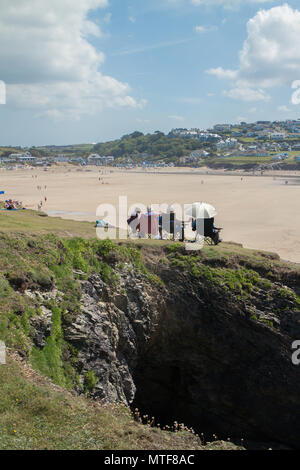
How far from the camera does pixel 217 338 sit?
48.7ft

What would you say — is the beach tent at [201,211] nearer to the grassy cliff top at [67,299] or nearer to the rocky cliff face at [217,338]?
the grassy cliff top at [67,299]

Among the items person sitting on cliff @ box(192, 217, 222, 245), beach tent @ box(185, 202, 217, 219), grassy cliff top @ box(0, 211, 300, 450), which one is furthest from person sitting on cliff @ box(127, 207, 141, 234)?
person sitting on cliff @ box(192, 217, 222, 245)

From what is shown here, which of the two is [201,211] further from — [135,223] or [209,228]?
[135,223]

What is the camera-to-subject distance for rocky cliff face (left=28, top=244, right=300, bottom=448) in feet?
46.8

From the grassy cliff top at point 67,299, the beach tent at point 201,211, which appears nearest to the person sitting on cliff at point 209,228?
the beach tent at point 201,211

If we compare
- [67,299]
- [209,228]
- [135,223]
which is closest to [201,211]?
[209,228]

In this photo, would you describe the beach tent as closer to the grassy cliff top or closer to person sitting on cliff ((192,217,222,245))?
person sitting on cliff ((192,217,222,245))

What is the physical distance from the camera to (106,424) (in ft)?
22.2

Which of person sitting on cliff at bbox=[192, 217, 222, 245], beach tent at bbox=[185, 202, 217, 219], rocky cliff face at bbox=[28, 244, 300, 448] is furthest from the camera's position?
person sitting on cliff at bbox=[192, 217, 222, 245]

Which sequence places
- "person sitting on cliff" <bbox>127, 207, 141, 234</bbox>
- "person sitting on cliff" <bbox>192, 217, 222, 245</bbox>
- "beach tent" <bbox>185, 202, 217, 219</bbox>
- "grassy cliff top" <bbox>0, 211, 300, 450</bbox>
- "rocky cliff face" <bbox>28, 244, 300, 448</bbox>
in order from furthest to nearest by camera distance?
1. "person sitting on cliff" <bbox>127, 207, 141, 234</bbox>
2. "person sitting on cliff" <bbox>192, 217, 222, 245</bbox>
3. "beach tent" <bbox>185, 202, 217, 219</bbox>
4. "rocky cliff face" <bbox>28, 244, 300, 448</bbox>
5. "grassy cliff top" <bbox>0, 211, 300, 450</bbox>

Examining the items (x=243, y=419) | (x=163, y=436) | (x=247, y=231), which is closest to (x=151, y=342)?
(x=243, y=419)

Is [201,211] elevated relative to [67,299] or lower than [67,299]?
elevated

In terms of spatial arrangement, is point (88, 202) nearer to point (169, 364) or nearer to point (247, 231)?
point (247, 231)

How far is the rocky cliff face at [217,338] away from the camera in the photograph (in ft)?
46.8
